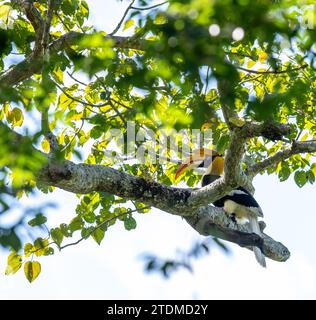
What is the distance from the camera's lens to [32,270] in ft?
16.0

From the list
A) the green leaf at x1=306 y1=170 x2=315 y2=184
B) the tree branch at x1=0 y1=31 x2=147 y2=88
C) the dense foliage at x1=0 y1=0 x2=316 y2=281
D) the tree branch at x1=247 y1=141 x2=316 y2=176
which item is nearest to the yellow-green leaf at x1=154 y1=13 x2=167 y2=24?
the dense foliage at x1=0 y1=0 x2=316 y2=281

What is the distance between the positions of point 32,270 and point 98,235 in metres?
0.64

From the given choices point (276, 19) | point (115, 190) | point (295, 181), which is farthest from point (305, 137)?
point (276, 19)

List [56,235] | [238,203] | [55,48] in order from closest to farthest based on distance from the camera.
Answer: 1. [55,48]
2. [56,235]
3. [238,203]

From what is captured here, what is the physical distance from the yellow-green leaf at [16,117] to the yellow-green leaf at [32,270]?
105cm

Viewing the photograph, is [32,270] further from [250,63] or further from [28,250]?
[250,63]

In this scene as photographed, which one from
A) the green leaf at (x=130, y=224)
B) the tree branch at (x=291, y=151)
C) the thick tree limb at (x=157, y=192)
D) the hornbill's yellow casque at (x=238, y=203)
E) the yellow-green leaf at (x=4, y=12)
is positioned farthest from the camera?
the hornbill's yellow casque at (x=238, y=203)

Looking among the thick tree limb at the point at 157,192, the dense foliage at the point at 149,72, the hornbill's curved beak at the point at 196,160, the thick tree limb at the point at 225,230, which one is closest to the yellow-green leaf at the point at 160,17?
the dense foliage at the point at 149,72

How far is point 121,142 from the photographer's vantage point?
5.36m

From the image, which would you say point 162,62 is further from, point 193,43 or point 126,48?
point 126,48

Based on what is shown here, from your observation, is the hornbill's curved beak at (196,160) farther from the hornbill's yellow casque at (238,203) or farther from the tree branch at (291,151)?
the tree branch at (291,151)

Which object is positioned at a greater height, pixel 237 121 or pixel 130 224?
pixel 130 224

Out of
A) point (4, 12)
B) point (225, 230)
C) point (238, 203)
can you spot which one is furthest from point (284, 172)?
point (4, 12)

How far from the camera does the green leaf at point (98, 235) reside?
5273 millimetres
